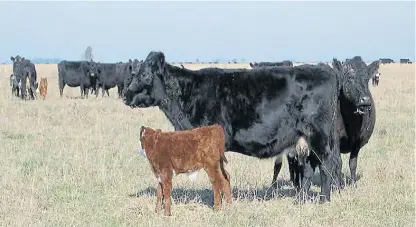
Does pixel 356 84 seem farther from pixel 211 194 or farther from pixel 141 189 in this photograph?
pixel 141 189

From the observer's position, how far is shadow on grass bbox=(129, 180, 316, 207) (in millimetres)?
7102

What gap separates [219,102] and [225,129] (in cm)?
33

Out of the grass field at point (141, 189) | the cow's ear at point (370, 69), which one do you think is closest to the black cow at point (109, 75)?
the grass field at point (141, 189)

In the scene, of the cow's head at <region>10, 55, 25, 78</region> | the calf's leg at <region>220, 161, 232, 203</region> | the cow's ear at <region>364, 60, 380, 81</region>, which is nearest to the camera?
the calf's leg at <region>220, 161, 232, 203</region>

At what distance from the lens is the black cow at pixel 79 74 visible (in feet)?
89.7

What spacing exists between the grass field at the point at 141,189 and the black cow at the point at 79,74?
1450 centimetres

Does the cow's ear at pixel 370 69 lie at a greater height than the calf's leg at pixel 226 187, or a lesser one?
greater

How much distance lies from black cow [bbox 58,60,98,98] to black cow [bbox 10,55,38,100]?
127 inches

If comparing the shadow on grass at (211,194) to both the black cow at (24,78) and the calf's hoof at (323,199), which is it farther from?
the black cow at (24,78)

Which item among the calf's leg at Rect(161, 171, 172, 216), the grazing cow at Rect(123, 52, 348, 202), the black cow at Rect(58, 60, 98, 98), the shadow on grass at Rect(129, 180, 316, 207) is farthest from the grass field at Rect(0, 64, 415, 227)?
the black cow at Rect(58, 60, 98, 98)

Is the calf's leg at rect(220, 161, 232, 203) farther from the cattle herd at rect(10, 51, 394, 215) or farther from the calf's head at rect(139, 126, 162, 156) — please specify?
the calf's head at rect(139, 126, 162, 156)

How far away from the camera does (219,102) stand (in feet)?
22.6

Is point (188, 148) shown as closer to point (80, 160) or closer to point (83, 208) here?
point (83, 208)

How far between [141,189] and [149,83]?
1.55m
